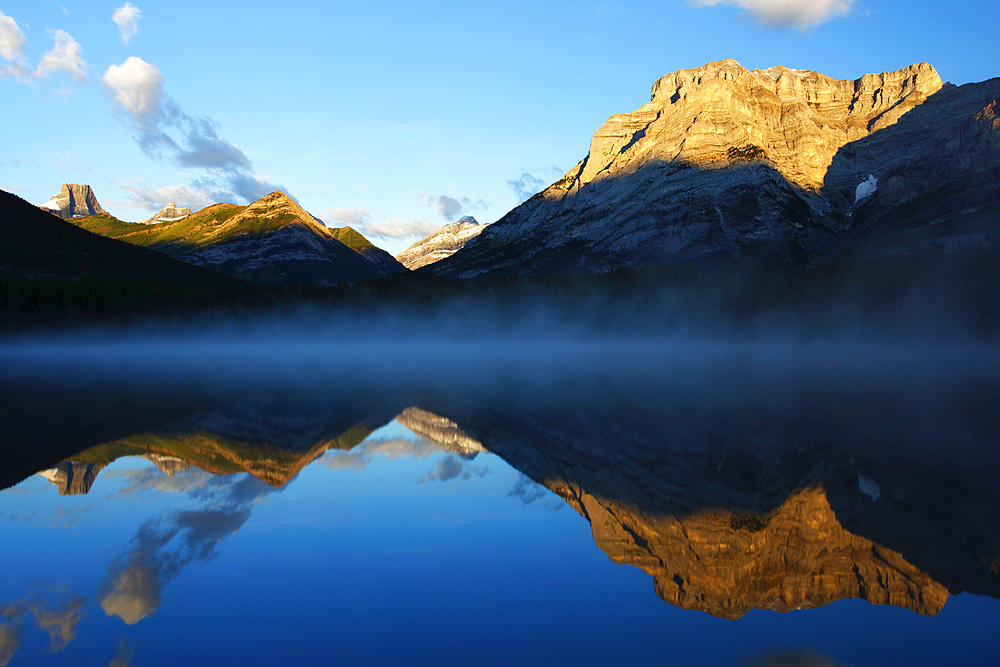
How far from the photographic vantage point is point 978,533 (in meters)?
11.0

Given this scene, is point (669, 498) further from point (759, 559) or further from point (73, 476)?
point (73, 476)

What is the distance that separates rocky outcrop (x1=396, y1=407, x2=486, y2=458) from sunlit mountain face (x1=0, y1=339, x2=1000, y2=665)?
0.48 ft

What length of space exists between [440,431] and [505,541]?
1071 centimetres

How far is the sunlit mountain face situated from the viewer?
7879 millimetres

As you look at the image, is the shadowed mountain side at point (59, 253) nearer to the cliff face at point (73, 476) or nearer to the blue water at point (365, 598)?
the cliff face at point (73, 476)

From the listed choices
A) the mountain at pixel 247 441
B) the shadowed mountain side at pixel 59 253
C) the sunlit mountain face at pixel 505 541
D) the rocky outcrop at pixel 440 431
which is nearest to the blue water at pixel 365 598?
the sunlit mountain face at pixel 505 541

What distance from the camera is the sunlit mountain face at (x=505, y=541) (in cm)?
788

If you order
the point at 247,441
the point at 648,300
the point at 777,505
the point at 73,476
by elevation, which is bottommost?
the point at 73,476

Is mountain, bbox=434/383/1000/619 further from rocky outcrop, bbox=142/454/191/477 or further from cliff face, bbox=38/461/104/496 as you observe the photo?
cliff face, bbox=38/461/104/496

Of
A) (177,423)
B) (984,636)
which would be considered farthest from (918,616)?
(177,423)

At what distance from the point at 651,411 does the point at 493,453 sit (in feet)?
34.3

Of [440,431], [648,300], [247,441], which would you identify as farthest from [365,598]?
[648,300]

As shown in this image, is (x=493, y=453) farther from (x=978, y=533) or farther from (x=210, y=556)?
(x=978, y=533)

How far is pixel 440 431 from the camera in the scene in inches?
859
